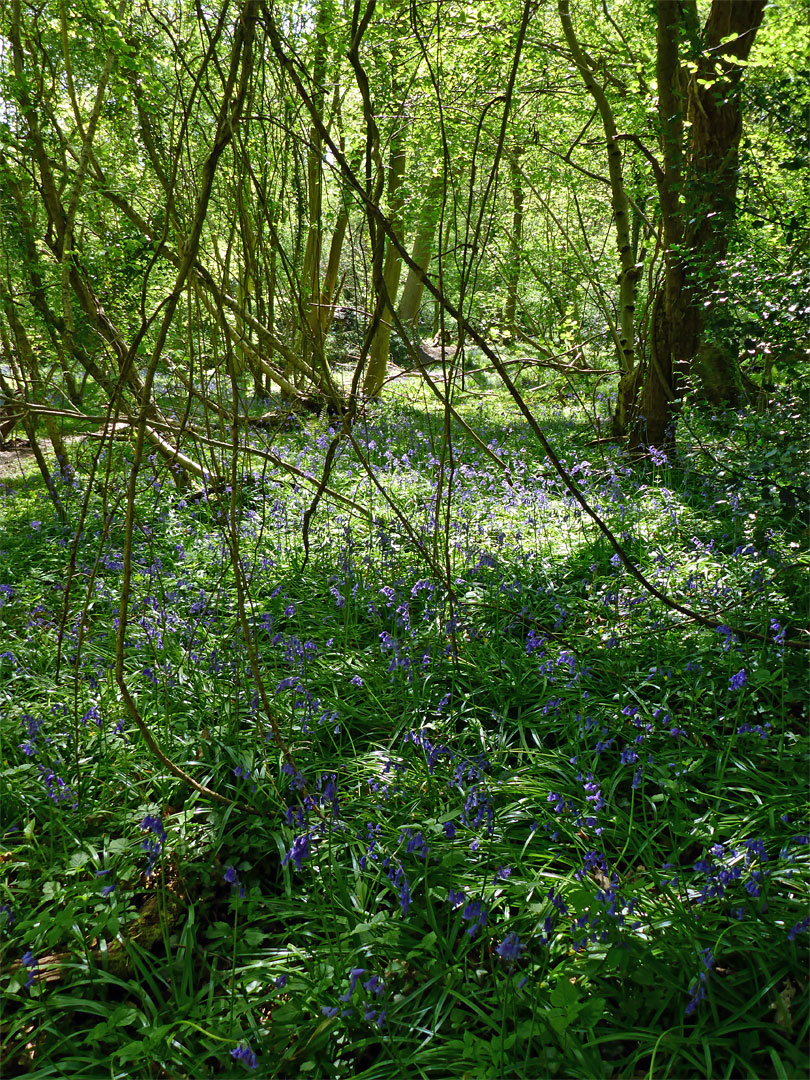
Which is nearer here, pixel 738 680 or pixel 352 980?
pixel 352 980

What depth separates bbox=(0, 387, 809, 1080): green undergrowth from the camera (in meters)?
1.68

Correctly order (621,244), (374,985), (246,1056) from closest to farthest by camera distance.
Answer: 1. (246,1056)
2. (374,985)
3. (621,244)

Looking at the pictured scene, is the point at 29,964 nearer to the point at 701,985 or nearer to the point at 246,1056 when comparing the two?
the point at 246,1056

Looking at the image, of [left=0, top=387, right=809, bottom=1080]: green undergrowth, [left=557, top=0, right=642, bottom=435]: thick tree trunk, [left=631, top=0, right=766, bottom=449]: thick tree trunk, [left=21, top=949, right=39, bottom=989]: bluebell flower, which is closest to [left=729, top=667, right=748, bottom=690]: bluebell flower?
[left=0, top=387, right=809, bottom=1080]: green undergrowth

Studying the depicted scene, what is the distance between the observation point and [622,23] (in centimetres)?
768

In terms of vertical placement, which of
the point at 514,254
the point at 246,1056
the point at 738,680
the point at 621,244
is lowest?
the point at 246,1056

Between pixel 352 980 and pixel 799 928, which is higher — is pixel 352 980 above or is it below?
below

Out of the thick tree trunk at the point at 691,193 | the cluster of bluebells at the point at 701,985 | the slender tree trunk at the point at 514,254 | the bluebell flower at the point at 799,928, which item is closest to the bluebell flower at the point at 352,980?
the cluster of bluebells at the point at 701,985

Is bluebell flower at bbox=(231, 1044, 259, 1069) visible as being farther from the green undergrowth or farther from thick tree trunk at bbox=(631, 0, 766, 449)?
thick tree trunk at bbox=(631, 0, 766, 449)

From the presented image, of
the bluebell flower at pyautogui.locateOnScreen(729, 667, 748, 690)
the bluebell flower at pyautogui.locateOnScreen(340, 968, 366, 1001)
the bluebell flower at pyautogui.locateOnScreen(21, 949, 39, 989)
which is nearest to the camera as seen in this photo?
the bluebell flower at pyautogui.locateOnScreen(340, 968, 366, 1001)

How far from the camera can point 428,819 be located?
7.46 ft

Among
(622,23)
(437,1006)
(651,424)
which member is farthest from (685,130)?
(437,1006)

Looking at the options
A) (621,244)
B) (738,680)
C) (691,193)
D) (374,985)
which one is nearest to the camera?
(374,985)

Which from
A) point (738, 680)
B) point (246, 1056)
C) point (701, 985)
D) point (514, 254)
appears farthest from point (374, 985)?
point (514, 254)
